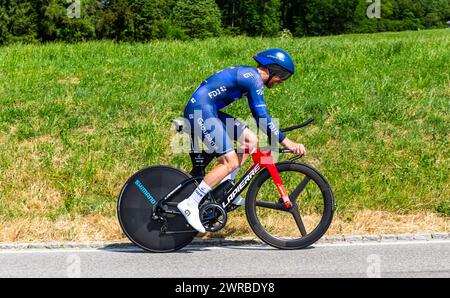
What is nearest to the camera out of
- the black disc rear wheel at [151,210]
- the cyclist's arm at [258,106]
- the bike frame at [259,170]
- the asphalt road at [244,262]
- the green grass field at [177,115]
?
the asphalt road at [244,262]

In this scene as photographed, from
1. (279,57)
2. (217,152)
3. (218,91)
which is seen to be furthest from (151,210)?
(279,57)

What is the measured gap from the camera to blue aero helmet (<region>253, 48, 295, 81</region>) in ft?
19.7

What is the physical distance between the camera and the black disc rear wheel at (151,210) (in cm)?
623

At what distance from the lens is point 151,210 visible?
6262 millimetres

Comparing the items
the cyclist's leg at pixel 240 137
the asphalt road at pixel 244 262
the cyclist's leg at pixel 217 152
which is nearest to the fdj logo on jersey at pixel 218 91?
the cyclist's leg at pixel 217 152

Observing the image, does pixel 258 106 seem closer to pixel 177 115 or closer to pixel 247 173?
pixel 247 173

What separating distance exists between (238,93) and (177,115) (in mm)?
4149

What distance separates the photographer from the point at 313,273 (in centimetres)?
539

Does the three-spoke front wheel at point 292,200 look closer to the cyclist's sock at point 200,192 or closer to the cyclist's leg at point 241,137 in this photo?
the cyclist's leg at point 241,137

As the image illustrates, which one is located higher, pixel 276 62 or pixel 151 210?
pixel 276 62

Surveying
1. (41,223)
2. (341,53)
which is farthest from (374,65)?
(41,223)

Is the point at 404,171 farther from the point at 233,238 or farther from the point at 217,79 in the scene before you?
the point at 217,79

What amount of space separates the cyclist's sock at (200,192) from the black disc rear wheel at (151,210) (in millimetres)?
207

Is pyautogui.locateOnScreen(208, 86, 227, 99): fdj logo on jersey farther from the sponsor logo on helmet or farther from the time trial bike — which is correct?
the sponsor logo on helmet
